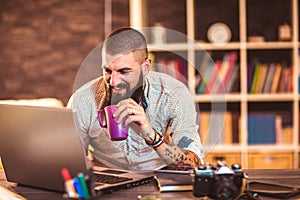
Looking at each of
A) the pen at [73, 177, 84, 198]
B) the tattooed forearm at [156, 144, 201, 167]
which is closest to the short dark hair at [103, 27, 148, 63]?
the tattooed forearm at [156, 144, 201, 167]

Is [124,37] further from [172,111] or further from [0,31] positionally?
[0,31]

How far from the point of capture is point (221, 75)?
14.8ft

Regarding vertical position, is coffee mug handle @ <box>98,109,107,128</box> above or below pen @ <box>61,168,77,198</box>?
above

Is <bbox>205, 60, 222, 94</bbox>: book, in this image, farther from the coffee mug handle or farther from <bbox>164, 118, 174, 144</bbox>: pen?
the coffee mug handle

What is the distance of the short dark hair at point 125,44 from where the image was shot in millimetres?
2424

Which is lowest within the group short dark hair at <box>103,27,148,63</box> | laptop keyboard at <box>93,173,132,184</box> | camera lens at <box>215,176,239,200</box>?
laptop keyboard at <box>93,173,132,184</box>

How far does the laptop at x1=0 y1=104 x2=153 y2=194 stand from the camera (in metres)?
1.81

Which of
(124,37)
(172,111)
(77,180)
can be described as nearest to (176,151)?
(172,111)

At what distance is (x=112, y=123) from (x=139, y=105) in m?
0.26

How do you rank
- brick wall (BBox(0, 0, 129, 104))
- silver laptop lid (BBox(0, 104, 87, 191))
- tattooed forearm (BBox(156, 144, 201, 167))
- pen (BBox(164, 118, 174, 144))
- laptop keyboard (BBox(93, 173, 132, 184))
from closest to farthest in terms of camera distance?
1. silver laptop lid (BBox(0, 104, 87, 191))
2. laptop keyboard (BBox(93, 173, 132, 184))
3. tattooed forearm (BBox(156, 144, 201, 167))
4. pen (BBox(164, 118, 174, 144))
5. brick wall (BBox(0, 0, 129, 104))

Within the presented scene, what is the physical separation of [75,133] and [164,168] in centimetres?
64

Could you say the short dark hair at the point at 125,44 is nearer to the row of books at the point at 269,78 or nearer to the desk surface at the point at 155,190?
the desk surface at the point at 155,190

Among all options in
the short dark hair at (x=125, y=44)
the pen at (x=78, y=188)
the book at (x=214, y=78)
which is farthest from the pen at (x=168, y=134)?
the book at (x=214, y=78)

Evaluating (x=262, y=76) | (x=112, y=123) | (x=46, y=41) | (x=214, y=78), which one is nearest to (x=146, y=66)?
(x=112, y=123)
